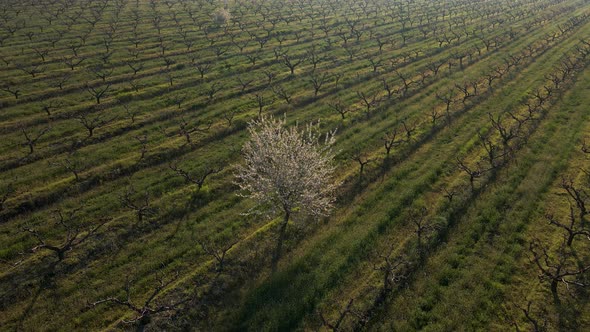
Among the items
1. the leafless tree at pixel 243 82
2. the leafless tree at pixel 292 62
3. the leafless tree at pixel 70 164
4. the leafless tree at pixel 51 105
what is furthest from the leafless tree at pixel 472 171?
the leafless tree at pixel 51 105

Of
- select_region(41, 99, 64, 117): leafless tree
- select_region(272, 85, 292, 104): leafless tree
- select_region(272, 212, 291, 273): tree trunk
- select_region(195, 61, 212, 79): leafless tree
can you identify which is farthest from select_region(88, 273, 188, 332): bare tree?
select_region(195, 61, 212, 79): leafless tree

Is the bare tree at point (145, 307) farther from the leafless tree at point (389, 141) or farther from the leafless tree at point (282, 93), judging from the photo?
the leafless tree at point (282, 93)

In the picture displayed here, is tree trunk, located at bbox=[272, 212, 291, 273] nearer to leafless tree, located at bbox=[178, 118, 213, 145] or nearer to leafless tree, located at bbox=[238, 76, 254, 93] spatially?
leafless tree, located at bbox=[178, 118, 213, 145]

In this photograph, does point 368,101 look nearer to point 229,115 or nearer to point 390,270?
point 229,115

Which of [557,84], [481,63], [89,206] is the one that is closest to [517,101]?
[557,84]

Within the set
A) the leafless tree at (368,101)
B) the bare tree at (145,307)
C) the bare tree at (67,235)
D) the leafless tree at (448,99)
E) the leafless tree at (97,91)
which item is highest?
the leafless tree at (97,91)

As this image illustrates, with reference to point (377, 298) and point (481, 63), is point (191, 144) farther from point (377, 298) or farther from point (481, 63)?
point (481, 63)

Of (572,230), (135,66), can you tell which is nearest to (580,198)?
(572,230)

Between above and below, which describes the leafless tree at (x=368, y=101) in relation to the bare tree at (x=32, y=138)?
below

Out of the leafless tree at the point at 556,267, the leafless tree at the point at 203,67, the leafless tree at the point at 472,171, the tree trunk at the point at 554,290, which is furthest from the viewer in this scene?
the leafless tree at the point at 203,67
